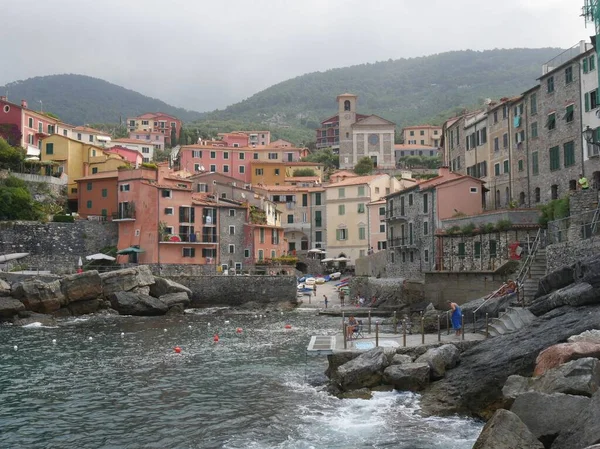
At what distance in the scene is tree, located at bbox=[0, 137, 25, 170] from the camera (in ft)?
215

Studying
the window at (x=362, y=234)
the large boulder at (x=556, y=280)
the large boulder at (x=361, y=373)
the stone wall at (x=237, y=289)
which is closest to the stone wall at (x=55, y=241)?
the stone wall at (x=237, y=289)

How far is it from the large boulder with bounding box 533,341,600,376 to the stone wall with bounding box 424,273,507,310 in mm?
23591

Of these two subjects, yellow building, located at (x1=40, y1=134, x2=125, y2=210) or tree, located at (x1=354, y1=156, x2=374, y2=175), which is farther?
tree, located at (x1=354, y1=156, x2=374, y2=175)

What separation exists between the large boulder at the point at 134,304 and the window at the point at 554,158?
33462 mm

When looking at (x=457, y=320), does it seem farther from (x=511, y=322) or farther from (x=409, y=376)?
(x=409, y=376)

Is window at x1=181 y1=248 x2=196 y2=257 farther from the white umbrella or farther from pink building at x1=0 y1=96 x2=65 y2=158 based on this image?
pink building at x1=0 y1=96 x2=65 y2=158

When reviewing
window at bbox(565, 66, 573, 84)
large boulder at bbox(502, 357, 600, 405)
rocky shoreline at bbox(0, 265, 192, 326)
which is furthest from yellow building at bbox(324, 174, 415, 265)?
large boulder at bbox(502, 357, 600, 405)

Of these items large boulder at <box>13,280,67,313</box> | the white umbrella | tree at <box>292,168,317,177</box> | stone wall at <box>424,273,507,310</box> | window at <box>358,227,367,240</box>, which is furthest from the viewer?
tree at <box>292,168,317,177</box>

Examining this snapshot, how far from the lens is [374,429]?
55.1 ft

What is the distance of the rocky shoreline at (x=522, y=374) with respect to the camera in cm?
1161

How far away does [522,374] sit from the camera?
18.3 meters

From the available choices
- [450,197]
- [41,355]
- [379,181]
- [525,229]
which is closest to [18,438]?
[41,355]

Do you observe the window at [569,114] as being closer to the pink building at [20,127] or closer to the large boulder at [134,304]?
the large boulder at [134,304]

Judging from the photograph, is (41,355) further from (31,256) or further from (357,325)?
(31,256)
